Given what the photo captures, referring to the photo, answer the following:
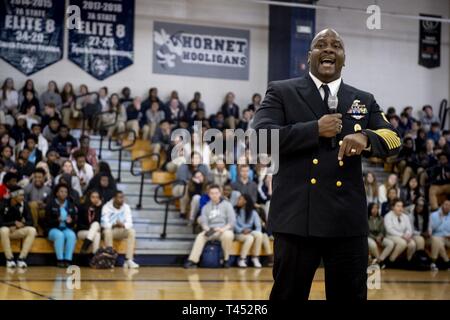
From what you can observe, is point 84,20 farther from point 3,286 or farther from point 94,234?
point 3,286

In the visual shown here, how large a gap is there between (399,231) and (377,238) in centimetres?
41

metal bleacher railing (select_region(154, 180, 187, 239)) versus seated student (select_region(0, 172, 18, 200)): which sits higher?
seated student (select_region(0, 172, 18, 200))

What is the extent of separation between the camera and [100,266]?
11.3 metres

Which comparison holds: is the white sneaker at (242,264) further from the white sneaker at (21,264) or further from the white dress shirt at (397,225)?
the white sneaker at (21,264)

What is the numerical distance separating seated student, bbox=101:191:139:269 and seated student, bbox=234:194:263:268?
1.80 metres

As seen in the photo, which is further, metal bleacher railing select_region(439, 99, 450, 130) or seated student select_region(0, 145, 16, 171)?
metal bleacher railing select_region(439, 99, 450, 130)

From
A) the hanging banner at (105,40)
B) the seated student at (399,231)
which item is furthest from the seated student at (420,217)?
the hanging banner at (105,40)

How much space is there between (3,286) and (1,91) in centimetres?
761

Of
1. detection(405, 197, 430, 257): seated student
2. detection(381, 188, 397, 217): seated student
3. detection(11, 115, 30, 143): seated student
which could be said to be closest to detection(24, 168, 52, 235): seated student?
detection(11, 115, 30, 143): seated student

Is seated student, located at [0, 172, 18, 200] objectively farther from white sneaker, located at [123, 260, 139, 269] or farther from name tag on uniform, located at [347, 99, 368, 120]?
name tag on uniform, located at [347, 99, 368, 120]

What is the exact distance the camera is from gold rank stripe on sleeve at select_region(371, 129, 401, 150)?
3.29 m

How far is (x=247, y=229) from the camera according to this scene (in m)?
12.7

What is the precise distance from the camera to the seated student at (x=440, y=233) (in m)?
13.6

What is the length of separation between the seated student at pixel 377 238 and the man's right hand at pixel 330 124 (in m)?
10.1
